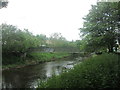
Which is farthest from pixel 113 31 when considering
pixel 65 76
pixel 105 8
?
pixel 65 76

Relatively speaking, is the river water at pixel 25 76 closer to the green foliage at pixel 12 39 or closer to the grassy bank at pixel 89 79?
the green foliage at pixel 12 39

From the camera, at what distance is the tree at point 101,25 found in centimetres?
1059

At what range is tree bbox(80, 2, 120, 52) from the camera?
34.7ft

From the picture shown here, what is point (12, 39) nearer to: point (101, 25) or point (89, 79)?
point (101, 25)

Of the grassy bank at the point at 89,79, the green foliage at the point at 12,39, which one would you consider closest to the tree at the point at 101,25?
the grassy bank at the point at 89,79

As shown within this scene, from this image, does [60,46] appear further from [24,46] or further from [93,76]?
[93,76]

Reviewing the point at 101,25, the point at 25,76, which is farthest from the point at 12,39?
the point at 101,25

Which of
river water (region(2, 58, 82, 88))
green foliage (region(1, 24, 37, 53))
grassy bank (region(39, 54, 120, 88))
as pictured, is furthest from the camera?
green foliage (region(1, 24, 37, 53))

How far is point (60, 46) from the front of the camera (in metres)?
43.0

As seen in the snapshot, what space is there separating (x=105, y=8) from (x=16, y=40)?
43.8 feet

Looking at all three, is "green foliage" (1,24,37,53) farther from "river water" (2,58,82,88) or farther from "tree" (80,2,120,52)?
"tree" (80,2,120,52)

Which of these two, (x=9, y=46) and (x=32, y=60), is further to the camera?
(x=32, y=60)

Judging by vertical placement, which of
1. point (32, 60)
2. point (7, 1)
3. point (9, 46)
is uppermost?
point (7, 1)

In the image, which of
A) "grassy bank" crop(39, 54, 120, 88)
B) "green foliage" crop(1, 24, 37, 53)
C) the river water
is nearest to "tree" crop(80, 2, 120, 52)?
the river water
